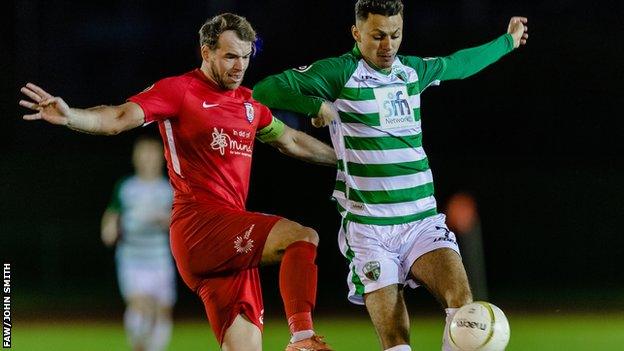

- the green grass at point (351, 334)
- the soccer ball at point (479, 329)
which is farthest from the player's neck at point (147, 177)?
the soccer ball at point (479, 329)

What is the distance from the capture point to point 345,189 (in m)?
5.66

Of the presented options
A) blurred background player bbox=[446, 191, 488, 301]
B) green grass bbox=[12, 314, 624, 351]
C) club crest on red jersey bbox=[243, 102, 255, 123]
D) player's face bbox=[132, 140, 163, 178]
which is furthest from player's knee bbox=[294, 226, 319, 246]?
blurred background player bbox=[446, 191, 488, 301]

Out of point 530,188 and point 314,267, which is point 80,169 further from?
point 314,267

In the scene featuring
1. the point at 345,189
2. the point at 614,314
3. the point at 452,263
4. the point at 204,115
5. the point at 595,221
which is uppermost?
the point at 204,115

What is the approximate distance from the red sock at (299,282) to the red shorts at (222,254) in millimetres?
266

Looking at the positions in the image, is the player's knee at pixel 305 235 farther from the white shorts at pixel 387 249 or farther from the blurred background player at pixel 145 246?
the blurred background player at pixel 145 246

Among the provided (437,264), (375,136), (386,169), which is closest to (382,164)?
(386,169)

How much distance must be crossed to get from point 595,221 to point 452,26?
3.51m

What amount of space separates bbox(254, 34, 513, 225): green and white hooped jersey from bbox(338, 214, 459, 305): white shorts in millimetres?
49

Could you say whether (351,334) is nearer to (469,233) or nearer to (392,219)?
(469,233)

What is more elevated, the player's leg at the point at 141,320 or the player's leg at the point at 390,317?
the player's leg at the point at 390,317

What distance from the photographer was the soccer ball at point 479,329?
189 inches

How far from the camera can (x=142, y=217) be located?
9508 millimetres

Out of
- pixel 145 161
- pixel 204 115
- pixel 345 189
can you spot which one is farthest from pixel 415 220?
pixel 145 161
